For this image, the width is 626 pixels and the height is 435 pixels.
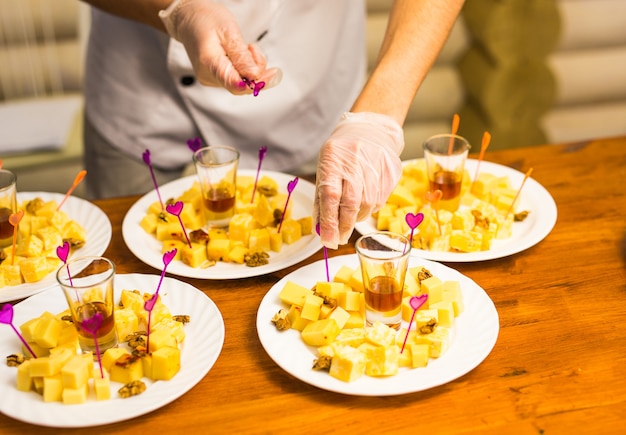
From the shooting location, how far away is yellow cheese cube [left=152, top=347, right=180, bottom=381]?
1.29 meters

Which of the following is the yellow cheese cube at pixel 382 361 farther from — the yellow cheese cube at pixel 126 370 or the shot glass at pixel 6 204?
the shot glass at pixel 6 204

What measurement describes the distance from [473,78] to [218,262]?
2.49 metres

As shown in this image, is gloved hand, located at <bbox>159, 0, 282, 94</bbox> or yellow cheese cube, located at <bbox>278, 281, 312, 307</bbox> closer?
yellow cheese cube, located at <bbox>278, 281, 312, 307</bbox>

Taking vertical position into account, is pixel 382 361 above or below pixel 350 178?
below

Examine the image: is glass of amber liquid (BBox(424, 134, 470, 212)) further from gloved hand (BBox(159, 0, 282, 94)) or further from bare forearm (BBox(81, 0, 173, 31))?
bare forearm (BBox(81, 0, 173, 31))

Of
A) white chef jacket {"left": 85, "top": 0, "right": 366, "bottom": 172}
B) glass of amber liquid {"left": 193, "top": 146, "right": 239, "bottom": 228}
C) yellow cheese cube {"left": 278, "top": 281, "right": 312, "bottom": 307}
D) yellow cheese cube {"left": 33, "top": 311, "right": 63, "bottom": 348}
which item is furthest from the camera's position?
white chef jacket {"left": 85, "top": 0, "right": 366, "bottom": 172}

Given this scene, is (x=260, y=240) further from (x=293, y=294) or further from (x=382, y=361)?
(x=382, y=361)

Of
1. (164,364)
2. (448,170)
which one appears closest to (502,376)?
(164,364)

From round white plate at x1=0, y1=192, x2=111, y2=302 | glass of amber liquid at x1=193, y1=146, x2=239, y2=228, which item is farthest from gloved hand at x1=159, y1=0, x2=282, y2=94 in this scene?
round white plate at x1=0, y1=192, x2=111, y2=302

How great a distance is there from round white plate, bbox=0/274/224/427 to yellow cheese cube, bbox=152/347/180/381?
0.01m

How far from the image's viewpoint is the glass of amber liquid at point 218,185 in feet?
5.91

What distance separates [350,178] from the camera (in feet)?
5.00

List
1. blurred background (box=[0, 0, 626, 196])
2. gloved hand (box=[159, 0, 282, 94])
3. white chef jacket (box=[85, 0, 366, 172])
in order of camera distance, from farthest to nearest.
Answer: blurred background (box=[0, 0, 626, 196]) < white chef jacket (box=[85, 0, 366, 172]) < gloved hand (box=[159, 0, 282, 94])

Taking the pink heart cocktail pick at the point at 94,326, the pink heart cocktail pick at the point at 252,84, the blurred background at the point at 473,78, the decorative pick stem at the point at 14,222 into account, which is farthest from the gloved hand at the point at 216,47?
the blurred background at the point at 473,78
